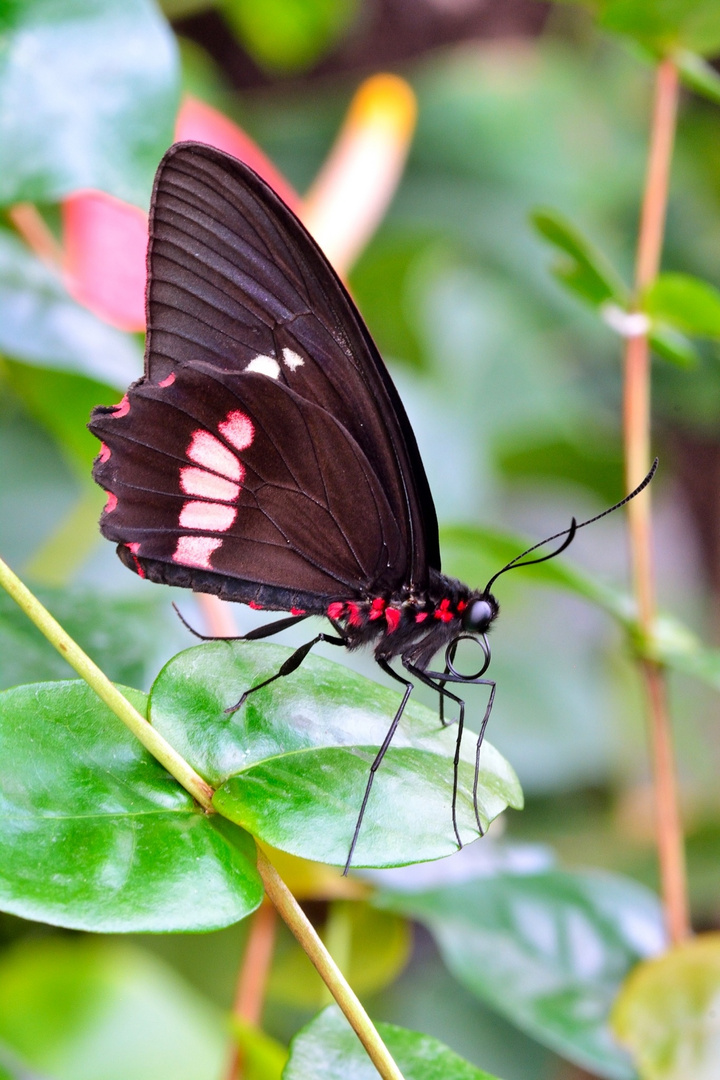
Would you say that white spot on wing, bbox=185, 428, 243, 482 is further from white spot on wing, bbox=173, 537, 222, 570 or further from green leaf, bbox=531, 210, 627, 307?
green leaf, bbox=531, 210, 627, 307

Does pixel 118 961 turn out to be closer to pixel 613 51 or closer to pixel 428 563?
pixel 428 563

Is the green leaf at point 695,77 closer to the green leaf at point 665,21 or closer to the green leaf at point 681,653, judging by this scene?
the green leaf at point 665,21

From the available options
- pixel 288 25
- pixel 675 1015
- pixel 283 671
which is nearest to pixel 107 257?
pixel 283 671

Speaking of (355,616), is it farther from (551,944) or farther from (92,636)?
(551,944)

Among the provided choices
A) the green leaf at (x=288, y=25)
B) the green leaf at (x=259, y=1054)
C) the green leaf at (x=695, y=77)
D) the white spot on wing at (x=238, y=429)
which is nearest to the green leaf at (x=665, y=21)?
the green leaf at (x=695, y=77)

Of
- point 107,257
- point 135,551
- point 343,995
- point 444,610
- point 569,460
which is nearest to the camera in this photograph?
point 343,995

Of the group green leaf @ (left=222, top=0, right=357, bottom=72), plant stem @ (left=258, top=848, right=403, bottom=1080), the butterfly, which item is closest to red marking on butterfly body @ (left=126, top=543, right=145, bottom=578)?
the butterfly

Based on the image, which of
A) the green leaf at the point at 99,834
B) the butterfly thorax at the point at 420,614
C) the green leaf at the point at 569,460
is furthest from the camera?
the green leaf at the point at 569,460
